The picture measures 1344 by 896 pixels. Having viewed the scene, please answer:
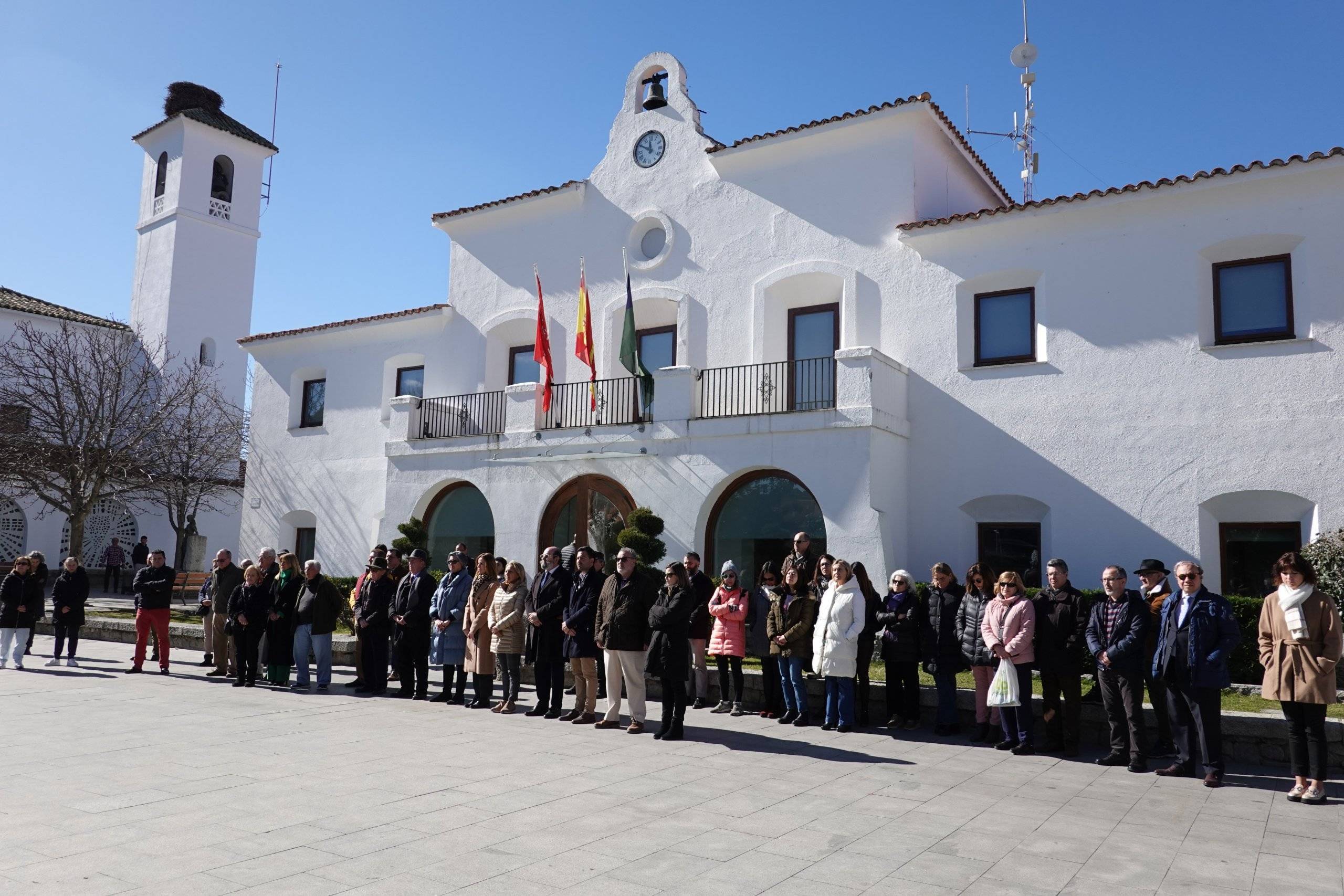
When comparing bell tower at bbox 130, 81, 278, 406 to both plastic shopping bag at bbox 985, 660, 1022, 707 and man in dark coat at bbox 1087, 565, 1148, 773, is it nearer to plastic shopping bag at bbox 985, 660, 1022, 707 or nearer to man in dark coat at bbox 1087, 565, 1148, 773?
plastic shopping bag at bbox 985, 660, 1022, 707

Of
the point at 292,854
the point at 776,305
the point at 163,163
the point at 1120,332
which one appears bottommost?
the point at 292,854

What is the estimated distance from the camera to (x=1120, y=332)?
1441cm

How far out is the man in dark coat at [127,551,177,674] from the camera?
14125mm

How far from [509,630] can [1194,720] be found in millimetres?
6930

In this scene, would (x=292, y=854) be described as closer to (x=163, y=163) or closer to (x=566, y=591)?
(x=566, y=591)

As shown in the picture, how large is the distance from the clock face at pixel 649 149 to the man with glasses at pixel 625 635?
11.1 meters

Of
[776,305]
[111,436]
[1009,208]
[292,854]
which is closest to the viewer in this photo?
[292,854]

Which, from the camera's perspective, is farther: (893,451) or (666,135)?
(666,135)

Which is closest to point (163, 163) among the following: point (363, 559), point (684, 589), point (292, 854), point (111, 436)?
point (111, 436)

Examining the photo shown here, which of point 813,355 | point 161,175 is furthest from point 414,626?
point 161,175

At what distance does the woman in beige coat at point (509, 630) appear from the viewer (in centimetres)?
1134

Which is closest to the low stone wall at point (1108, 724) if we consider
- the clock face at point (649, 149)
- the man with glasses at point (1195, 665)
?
the man with glasses at point (1195, 665)

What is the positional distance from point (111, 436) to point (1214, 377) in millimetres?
23458

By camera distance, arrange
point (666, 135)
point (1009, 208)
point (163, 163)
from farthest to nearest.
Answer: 1. point (163, 163)
2. point (666, 135)
3. point (1009, 208)
